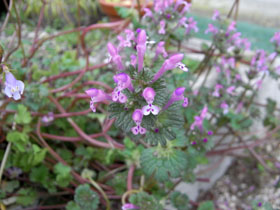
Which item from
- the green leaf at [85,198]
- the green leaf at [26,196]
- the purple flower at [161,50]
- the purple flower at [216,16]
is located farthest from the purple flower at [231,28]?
the green leaf at [26,196]

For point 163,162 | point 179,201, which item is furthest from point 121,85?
point 179,201

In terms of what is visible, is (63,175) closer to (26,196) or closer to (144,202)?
(26,196)

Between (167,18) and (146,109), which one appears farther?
(167,18)

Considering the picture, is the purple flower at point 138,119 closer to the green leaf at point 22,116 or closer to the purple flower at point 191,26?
the green leaf at point 22,116

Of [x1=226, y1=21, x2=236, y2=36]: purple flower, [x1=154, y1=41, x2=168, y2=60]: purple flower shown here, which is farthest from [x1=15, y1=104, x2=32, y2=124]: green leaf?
[x1=226, y1=21, x2=236, y2=36]: purple flower

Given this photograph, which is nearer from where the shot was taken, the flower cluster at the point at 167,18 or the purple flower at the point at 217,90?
the flower cluster at the point at 167,18

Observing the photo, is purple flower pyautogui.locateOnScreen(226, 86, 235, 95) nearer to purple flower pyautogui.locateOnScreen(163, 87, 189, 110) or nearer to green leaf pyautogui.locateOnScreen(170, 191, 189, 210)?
green leaf pyautogui.locateOnScreen(170, 191, 189, 210)

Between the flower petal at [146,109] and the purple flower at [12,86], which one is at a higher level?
the purple flower at [12,86]
